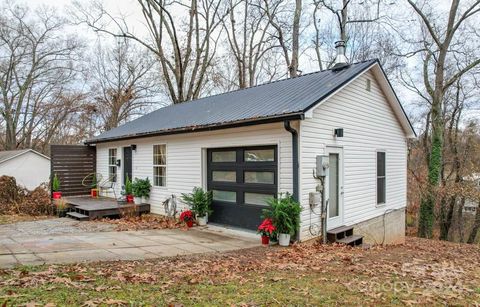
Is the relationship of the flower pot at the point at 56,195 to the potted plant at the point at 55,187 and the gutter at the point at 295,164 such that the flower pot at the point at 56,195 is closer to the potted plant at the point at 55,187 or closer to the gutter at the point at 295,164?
the potted plant at the point at 55,187

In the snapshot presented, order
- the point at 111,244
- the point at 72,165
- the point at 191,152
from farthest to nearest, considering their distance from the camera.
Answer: the point at 72,165
the point at 191,152
the point at 111,244

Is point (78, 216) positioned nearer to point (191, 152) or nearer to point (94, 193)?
point (94, 193)

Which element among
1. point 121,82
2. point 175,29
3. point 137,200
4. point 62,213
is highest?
point 175,29

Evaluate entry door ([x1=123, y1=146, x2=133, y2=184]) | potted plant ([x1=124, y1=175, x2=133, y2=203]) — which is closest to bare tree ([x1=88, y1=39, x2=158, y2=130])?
entry door ([x1=123, y1=146, x2=133, y2=184])

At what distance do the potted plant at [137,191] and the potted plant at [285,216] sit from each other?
5.48m

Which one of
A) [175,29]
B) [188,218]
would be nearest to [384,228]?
[188,218]

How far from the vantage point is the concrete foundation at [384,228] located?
9695mm

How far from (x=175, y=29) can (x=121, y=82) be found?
26.1 ft

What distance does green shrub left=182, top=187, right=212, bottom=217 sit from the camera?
893cm

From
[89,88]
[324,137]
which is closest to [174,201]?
[324,137]

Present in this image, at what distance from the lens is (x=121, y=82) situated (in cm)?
2603

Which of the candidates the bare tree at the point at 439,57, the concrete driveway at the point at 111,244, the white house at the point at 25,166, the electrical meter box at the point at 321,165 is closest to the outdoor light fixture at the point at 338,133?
the electrical meter box at the point at 321,165

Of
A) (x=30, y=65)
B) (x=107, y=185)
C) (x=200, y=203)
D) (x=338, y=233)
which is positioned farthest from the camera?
(x=30, y=65)

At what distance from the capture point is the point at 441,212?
19.8m
